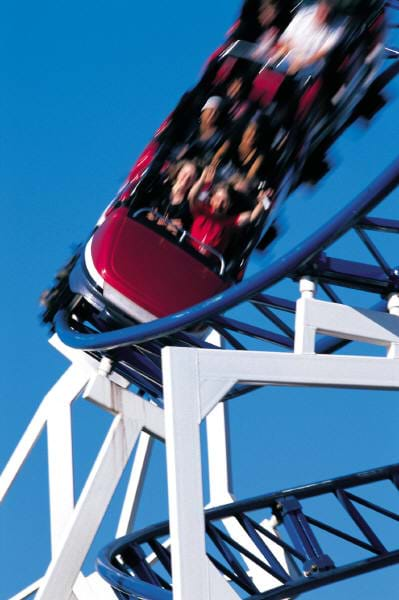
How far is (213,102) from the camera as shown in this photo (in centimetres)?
684

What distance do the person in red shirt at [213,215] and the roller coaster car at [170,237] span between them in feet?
0.18

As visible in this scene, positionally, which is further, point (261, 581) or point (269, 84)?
point (261, 581)

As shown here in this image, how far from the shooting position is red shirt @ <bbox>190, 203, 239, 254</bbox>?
708 centimetres

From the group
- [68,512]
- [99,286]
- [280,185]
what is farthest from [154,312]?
[68,512]

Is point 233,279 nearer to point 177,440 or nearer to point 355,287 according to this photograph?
point 355,287

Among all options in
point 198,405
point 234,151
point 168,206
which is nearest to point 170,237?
point 168,206

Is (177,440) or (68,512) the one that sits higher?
(68,512)

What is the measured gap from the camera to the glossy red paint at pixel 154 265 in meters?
7.09

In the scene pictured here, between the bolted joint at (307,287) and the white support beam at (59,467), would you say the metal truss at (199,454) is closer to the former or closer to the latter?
the bolted joint at (307,287)

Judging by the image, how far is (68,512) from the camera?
803cm

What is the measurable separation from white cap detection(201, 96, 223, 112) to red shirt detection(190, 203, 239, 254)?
Result: 541 millimetres

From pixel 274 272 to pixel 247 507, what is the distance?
230cm

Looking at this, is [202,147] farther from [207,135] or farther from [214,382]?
[214,382]

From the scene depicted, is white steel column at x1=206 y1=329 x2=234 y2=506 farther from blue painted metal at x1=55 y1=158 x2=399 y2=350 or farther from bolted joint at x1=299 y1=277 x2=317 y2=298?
bolted joint at x1=299 y1=277 x2=317 y2=298
